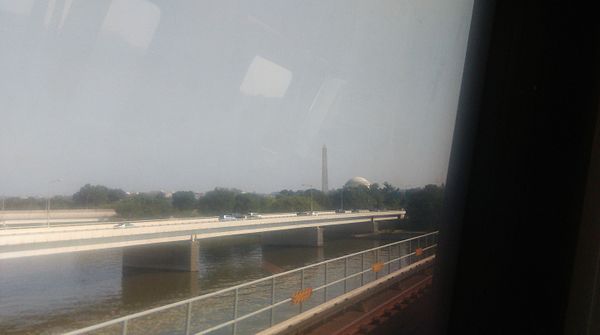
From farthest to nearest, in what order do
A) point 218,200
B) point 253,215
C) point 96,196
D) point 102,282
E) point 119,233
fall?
point 102,282, point 253,215, point 119,233, point 218,200, point 96,196

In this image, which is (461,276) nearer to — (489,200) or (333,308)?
(489,200)

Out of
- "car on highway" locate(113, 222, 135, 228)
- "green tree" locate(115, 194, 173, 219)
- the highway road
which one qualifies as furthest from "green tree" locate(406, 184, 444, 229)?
"car on highway" locate(113, 222, 135, 228)

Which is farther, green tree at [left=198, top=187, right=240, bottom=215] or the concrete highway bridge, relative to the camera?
green tree at [left=198, top=187, right=240, bottom=215]

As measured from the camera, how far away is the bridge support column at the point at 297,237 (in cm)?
1208

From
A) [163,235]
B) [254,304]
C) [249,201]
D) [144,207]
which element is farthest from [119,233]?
[254,304]

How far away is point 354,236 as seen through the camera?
536 inches

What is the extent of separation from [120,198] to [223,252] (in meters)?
4.52

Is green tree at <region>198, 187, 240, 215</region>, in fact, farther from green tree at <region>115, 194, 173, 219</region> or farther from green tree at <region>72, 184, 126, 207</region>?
green tree at <region>72, 184, 126, 207</region>

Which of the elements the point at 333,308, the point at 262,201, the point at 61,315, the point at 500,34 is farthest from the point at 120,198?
the point at 500,34

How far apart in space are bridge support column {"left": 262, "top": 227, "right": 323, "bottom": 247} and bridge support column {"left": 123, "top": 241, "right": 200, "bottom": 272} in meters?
2.18

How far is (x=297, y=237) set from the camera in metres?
11.9

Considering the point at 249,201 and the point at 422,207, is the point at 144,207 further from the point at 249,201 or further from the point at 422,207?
the point at 422,207

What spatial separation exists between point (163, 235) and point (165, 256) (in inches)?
132

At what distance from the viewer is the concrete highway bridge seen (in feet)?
21.6
